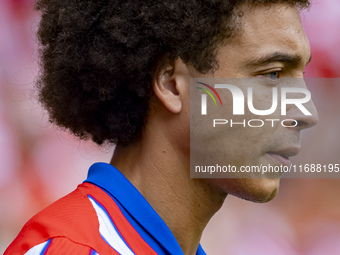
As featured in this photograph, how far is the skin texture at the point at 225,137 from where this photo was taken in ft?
8.04

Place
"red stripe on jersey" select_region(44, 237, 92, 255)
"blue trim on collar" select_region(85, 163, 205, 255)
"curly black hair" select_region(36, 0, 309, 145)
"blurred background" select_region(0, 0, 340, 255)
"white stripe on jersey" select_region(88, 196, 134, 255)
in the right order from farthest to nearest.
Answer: "blurred background" select_region(0, 0, 340, 255) → "curly black hair" select_region(36, 0, 309, 145) → "blue trim on collar" select_region(85, 163, 205, 255) → "white stripe on jersey" select_region(88, 196, 134, 255) → "red stripe on jersey" select_region(44, 237, 92, 255)

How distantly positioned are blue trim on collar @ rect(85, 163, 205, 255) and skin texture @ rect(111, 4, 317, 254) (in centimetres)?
7

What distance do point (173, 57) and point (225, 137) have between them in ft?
1.20

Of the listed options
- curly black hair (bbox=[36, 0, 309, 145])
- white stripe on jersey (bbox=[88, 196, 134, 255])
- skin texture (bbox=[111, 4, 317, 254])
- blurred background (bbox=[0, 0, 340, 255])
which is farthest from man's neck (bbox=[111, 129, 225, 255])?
blurred background (bbox=[0, 0, 340, 255])

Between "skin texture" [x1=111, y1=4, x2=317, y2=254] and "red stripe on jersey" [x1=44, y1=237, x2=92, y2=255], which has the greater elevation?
Result: "skin texture" [x1=111, y1=4, x2=317, y2=254]

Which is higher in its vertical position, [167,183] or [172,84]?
[172,84]

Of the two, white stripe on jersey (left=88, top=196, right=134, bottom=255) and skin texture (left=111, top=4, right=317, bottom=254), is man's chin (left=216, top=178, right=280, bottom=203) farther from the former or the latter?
white stripe on jersey (left=88, top=196, right=134, bottom=255)

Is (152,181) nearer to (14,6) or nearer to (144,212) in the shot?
(144,212)

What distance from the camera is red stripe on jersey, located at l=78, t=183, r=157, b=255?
89.4 inches

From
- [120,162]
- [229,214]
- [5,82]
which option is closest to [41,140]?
[5,82]

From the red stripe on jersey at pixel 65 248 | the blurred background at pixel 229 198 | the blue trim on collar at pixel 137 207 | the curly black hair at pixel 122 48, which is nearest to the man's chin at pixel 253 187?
the blue trim on collar at pixel 137 207

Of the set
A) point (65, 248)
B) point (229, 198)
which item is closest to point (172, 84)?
point (65, 248)

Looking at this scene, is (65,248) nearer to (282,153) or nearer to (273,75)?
(282,153)

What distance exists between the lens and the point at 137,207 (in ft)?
7.82
